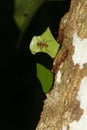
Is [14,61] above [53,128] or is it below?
above

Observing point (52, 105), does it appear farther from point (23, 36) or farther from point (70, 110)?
point (23, 36)


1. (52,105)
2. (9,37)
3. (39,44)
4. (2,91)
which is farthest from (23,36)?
(52,105)

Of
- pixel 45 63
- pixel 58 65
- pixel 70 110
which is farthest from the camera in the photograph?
pixel 45 63

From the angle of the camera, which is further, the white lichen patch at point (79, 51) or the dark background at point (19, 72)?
the dark background at point (19, 72)

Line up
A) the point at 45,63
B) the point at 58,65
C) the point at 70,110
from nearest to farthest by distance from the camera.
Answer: the point at 70,110, the point at 58,65, the point at 45,63

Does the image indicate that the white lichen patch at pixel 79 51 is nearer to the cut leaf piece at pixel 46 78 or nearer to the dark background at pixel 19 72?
the cut leaf piece at pixel 46 78

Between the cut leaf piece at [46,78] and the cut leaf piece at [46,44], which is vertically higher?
the cut leaf piece at [46,44]

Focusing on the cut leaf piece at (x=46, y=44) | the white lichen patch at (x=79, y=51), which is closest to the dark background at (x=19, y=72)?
the cut leaf piece at (x=46, y=44)
